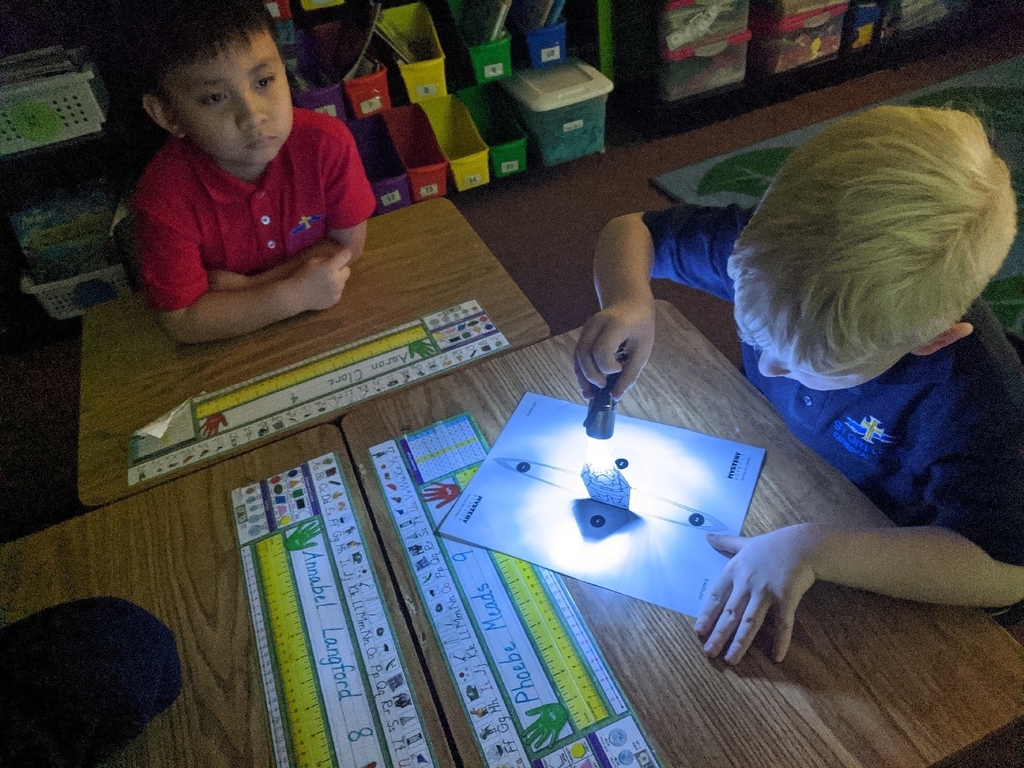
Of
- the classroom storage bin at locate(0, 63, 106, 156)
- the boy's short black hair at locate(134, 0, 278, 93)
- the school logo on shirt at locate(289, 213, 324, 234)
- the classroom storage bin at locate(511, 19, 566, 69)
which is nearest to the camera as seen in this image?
the boy's short black hair at locate(134, 0, 278, 93)

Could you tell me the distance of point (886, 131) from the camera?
601mm

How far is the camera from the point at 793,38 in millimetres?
2625

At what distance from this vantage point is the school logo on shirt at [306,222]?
1148mm

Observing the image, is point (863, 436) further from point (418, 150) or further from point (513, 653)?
point (418, 150)

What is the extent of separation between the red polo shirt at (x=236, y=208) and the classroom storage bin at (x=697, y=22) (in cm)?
169

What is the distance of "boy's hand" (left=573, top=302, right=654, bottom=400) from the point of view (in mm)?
814

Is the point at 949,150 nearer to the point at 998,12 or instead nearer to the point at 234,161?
the point at 234,161

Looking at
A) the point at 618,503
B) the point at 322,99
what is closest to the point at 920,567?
the point at 618,503

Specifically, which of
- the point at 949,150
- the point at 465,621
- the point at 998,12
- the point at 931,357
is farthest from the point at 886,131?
the point at 998,12

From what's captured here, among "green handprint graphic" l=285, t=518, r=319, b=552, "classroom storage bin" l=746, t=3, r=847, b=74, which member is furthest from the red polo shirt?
"classroom storage bin" l=746, t=3, r=847, b=74

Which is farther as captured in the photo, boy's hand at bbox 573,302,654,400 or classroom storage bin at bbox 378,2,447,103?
classroom storage bin at bbox 378,2,447,103

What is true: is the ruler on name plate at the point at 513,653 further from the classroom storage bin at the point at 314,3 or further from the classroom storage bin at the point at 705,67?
the classroom storage bin at the point at 705,67

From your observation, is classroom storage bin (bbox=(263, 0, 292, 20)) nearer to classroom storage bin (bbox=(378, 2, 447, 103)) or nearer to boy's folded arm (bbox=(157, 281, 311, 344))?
classroom storage bin (bbox=(378, 2, 447, 103))

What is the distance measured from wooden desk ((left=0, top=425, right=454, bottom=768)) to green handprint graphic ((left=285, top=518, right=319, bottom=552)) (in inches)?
2.1
